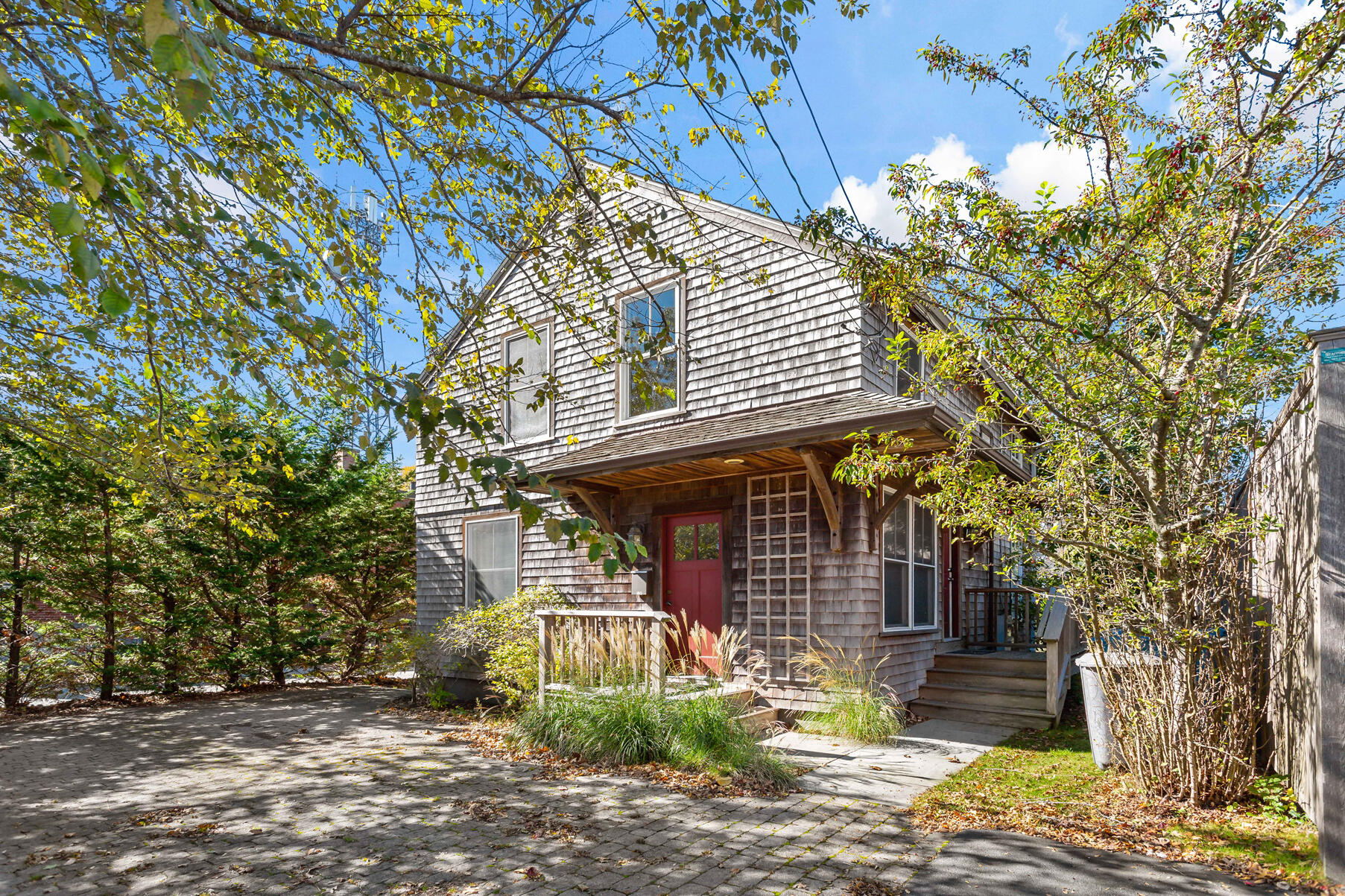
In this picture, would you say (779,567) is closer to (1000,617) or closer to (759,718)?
(759,718)

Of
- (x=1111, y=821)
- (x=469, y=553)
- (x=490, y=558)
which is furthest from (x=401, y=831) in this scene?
(x=469, y=553)

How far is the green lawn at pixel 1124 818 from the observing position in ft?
13.8

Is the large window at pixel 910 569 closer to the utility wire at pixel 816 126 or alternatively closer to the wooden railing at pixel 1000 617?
the wooden railing at pixel 1000 617

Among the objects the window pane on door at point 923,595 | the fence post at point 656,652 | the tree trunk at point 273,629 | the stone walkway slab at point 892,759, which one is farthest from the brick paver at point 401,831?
the tree trunk at point 273,629

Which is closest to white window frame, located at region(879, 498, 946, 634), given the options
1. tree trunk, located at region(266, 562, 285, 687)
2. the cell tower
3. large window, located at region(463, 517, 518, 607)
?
large window, located at region(463, 517, 518, 607)

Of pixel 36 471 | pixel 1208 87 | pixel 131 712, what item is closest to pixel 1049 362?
pixel 1208 87

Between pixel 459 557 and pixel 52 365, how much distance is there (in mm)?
6992

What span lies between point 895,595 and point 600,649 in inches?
150

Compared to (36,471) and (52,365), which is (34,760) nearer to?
(52,365)

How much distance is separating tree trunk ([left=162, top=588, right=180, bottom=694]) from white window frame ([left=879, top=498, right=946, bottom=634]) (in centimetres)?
1085

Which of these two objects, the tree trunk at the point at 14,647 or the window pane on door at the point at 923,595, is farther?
the tree trunk at the point at 14,647

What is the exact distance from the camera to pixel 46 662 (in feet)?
36.8

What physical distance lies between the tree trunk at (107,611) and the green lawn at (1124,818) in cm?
1204

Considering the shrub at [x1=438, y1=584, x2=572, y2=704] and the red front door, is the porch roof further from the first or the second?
the shrub at [x1=438, y1=584, x2=572, y2=704]
